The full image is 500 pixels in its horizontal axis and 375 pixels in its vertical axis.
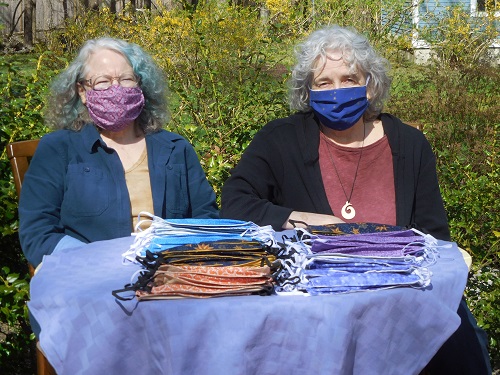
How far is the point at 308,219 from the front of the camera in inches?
113

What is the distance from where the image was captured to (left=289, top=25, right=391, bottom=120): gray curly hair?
3188 mm

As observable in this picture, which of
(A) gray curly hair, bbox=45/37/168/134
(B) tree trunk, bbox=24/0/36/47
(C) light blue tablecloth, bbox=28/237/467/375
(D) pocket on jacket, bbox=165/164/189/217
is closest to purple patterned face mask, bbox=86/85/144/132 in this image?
(A) gray curly hair, bbox=45/37/168/134

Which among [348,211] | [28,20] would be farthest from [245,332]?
[28,20]

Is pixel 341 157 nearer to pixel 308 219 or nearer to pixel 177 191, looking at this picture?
pixel 308 219

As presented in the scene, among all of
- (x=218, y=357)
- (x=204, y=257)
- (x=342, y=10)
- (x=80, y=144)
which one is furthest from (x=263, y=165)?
(x=342, y=10)

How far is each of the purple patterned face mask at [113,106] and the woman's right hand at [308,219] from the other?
80 cm

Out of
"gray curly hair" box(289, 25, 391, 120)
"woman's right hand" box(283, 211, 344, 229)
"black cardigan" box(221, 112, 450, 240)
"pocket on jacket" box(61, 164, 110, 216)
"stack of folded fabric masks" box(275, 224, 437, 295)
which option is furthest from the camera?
"gray curly hair" box(289, 25, 391, 120)

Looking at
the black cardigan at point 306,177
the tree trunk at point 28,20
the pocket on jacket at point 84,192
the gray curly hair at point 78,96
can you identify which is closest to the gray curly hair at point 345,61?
the black cardigan at point 306,177

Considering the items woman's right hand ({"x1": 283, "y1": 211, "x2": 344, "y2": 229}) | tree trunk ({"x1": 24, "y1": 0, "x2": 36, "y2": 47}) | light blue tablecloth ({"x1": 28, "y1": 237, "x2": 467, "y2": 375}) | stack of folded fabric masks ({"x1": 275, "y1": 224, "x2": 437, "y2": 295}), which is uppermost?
tree trunk ({"x1": 24, "y1": 0, "x2": 36, "y2": 47})

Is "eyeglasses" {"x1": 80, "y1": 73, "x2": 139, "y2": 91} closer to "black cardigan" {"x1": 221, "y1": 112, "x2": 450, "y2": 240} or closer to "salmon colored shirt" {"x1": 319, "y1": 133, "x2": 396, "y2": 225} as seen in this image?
"black cardigan" {"x1": 221, "y1": 112, "x2": 450, "y2": 240}

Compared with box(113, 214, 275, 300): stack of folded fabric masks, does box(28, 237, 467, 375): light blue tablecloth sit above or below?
below

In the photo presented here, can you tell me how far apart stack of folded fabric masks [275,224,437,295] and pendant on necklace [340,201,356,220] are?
0.71 m

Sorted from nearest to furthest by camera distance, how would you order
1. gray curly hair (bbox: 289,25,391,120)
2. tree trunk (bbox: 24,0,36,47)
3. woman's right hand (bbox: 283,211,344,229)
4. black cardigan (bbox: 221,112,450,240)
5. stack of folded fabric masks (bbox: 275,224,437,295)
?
stack of folded fabric masks (bbox: 275,224,437,295), woman's right hand (bbox: 283,211,344,229), black cardigan (bbox: 221,112,450,240), gray curly hair (bbox: 289,25,391,120), tree trunk (bbox: 24,0,36,47)

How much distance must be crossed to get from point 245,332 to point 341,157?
56.4 inches
